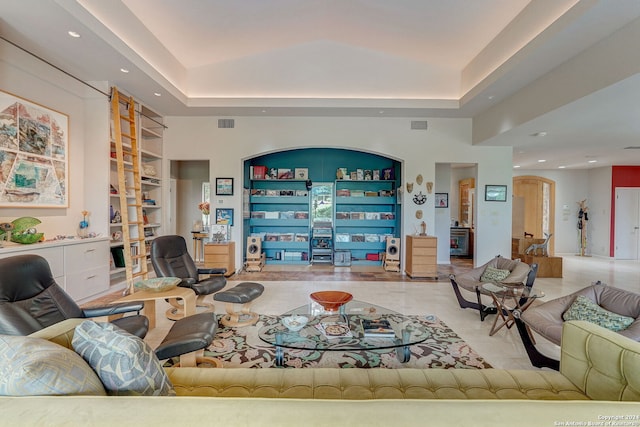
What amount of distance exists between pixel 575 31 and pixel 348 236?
17.3 ft

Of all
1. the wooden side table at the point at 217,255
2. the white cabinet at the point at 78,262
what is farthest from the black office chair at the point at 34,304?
the wooden side table at the point at 217,255

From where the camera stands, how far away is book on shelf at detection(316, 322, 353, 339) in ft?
7.95

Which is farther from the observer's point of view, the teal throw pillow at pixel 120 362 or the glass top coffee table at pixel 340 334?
the glass top coffee table at pixel 340 334

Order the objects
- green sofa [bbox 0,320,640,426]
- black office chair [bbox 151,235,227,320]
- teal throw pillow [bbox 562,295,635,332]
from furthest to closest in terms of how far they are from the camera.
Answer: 1. black office chair [bbox 151,235,227,320]
2. teal throw pillow [bbox 562,295,635,332]
3. green sofa [bbox 0,320,640,426]

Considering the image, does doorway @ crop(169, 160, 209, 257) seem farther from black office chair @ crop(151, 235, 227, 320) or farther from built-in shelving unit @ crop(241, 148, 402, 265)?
black office chair @ crop(151, 235, 227, 320)

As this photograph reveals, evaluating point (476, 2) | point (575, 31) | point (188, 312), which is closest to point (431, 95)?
point (476, 2)

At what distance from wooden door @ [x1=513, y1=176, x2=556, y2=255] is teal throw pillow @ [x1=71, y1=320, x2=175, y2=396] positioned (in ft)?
35.2

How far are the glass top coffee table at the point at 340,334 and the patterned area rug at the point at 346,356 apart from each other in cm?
15

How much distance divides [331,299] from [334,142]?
4040 mm

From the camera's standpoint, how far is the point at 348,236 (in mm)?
7434

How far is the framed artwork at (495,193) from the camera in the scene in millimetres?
6445

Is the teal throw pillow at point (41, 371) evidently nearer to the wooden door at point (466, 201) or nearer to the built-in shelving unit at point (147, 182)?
the built-in shelving unit at point (147, 182)

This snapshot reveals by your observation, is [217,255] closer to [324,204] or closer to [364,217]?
[324,204]

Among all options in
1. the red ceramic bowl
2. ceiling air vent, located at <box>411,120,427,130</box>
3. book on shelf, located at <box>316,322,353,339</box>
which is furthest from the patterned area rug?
ceiling air vent, located at <box>411,120,427,130</box>
